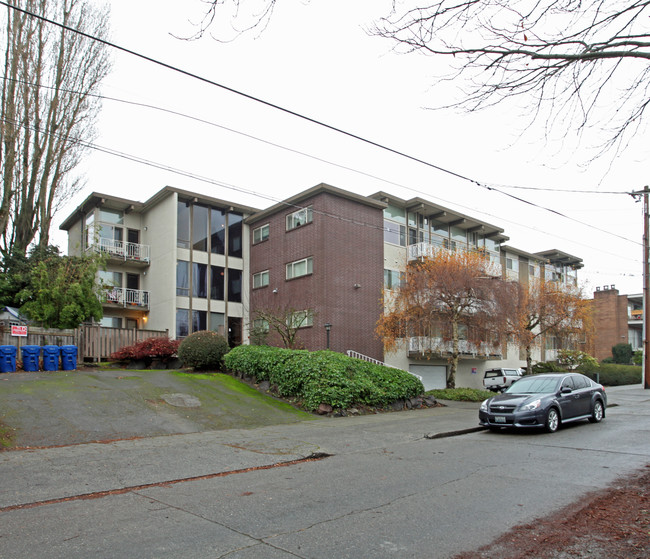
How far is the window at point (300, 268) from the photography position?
83.9ft

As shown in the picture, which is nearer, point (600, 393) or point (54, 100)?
point (600, 393)

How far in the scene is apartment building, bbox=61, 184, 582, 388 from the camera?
82.3ft

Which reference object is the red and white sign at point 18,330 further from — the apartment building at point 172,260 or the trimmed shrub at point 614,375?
the trimmed shrub at point 614,375

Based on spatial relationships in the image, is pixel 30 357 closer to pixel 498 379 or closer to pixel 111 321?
pixel 111 321

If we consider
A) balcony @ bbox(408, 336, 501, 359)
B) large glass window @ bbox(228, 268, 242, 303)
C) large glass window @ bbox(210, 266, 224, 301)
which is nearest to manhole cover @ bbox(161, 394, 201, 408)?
balcony @ bbox(408, 336, 501, 359)

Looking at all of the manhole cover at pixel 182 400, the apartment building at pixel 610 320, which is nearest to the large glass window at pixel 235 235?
the manhole cover at pixel 182 400

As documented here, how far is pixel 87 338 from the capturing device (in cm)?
2027

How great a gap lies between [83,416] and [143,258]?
17.5m

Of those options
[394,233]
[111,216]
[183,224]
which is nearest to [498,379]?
[394,233]

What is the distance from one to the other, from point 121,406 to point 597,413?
13085 millimetres

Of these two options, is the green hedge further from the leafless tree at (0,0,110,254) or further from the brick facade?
the brick facade

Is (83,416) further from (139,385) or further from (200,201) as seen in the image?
(200,201)

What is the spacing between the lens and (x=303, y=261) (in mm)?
26047

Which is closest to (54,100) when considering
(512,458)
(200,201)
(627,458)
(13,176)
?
(13,176)
